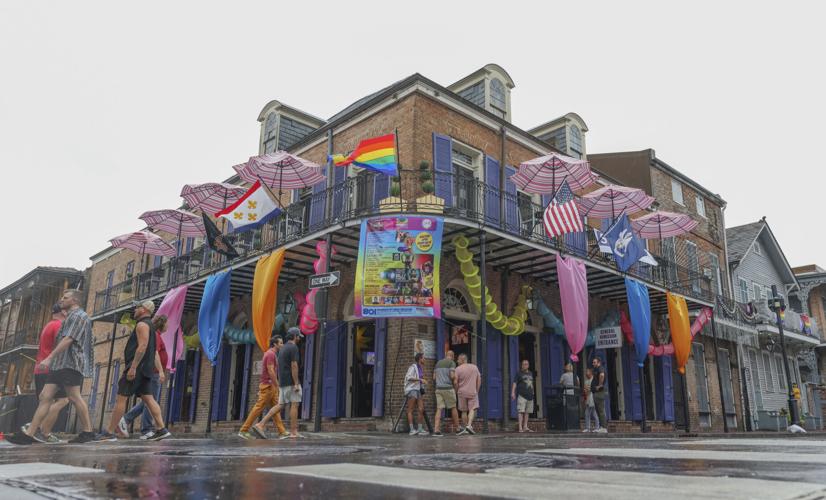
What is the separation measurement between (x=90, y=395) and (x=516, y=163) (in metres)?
18.9

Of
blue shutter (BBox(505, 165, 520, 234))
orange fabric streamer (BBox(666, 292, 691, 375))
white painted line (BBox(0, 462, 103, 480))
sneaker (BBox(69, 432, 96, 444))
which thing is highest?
blue shutter (BBox(505, 165, 520, 234))

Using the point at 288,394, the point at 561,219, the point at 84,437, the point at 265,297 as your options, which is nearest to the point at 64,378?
the point at 84,437

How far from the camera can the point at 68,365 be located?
6.86m

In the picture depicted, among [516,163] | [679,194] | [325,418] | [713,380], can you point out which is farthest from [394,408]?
[679,194]

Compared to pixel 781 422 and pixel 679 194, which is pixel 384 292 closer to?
pixel 679 194

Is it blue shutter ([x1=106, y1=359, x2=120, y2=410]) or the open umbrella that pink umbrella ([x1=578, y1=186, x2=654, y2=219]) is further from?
blue shutter ([x1=106, y1=359, x2=120, y2=410])

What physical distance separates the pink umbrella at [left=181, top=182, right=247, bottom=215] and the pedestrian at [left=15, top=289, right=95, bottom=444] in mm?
8437

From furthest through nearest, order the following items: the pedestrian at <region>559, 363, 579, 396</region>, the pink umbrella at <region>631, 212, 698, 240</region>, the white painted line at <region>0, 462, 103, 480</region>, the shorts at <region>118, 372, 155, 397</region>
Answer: the pink umbrella at <region>631, 212, 698, 240</region> < the pedestrian at <region>559, 363, 579, 396</region> < the shorts at <region>118, 372, 155, 397</region> < the white painted line at <region>0, 462, 103, 480</region>

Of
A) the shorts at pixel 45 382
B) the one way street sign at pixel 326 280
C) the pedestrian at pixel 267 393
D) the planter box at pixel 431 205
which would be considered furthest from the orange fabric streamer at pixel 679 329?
the shorts at pixel 45 382

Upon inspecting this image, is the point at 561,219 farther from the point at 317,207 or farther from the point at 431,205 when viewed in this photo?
the point at 317,207

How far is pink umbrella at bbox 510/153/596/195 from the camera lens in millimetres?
12922

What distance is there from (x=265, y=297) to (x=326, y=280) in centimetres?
217

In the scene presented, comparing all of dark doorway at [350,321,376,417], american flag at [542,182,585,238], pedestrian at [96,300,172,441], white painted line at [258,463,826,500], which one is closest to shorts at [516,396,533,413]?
dark doorway at [350,321,376,417]

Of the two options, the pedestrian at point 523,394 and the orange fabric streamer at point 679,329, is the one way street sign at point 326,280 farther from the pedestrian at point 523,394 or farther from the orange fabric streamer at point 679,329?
the orange fabric streamer at point 679,329
